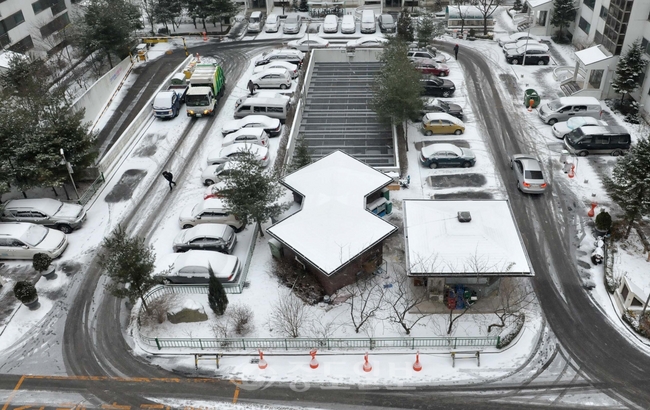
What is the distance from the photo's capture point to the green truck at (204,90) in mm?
41969

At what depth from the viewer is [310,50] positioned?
54.3m

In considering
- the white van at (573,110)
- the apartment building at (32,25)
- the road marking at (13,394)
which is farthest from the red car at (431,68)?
the apartment building at (32,25)

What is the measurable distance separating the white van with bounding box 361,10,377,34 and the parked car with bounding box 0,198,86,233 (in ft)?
130

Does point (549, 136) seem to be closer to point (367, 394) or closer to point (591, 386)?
point (591, 386)

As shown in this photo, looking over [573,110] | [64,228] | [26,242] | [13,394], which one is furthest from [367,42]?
[13,394]

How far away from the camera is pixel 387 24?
194 ft

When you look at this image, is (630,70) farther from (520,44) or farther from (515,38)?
(515,38)

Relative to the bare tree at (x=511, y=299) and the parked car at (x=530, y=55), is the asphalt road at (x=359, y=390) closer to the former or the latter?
the bare tree at (x=511, y=299)

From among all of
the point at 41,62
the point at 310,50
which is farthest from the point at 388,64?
the point at 41,62

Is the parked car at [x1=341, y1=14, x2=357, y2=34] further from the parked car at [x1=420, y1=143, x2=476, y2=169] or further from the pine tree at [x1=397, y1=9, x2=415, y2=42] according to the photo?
the parked car at [x1=420, y1=143, x2=476, y2=169]

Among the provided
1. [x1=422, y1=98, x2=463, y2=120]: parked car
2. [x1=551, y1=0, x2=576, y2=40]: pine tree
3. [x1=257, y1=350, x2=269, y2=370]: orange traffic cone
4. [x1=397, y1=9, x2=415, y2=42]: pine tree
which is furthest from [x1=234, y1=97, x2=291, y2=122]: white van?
[x1=551, y1=0, x2=576, y2=40]: pine tree

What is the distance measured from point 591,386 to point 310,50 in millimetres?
42217

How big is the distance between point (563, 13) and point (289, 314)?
147 feet

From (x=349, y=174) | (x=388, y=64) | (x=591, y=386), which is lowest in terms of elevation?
(x=591, y=386)
